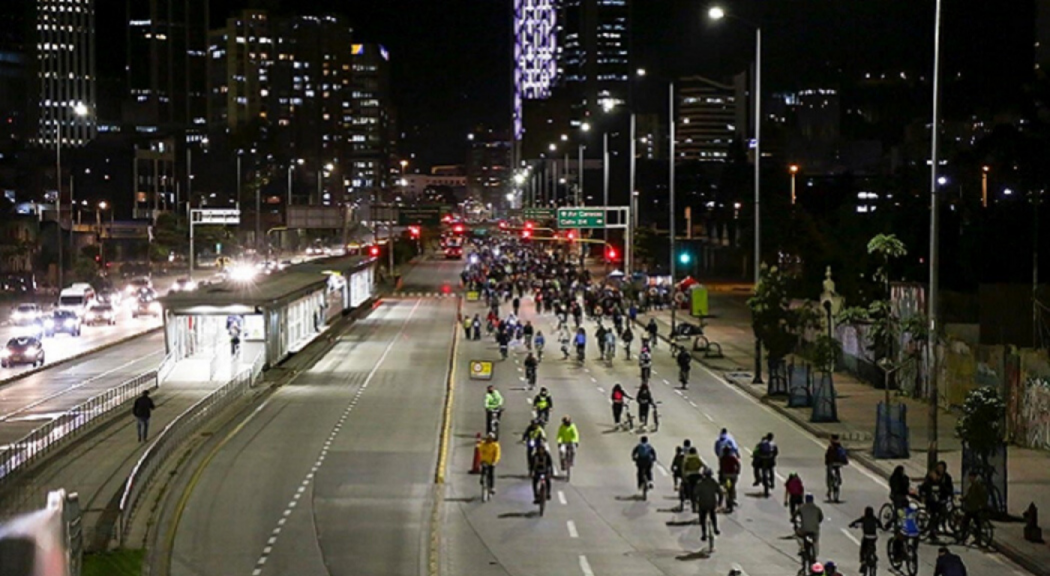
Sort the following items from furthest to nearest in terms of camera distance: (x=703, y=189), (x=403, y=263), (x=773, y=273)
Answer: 1. (x=703, y=189)
2. (x=403, y=263)
3. (x=773, y=273)

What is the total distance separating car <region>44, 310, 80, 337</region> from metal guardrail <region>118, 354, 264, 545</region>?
25.1 m

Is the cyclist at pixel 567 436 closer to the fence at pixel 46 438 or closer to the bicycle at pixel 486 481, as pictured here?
the bicycle at pixel 486 481

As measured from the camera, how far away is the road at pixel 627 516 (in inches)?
942

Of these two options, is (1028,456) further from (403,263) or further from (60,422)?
(403,263)

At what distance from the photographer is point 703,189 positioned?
7490 inches

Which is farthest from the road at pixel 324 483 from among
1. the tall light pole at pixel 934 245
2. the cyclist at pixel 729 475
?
the tall light pole at pixel 934 245

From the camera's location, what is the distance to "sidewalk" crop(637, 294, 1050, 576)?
2567 centimetres

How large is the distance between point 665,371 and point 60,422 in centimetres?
2672

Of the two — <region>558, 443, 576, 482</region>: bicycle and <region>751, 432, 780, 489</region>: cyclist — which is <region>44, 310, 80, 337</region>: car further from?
<region>751, 432, 780, 489</region>: cyclist

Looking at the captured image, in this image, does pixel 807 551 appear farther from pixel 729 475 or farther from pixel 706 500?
pixel 729 475

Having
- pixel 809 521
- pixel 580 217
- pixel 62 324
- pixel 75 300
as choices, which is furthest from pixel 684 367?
pixel 580 217

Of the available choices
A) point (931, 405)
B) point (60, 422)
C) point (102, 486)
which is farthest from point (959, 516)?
point (60, 422)

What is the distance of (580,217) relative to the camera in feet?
326

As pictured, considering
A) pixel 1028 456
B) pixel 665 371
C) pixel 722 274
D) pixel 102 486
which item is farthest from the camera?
pixel 722 274
